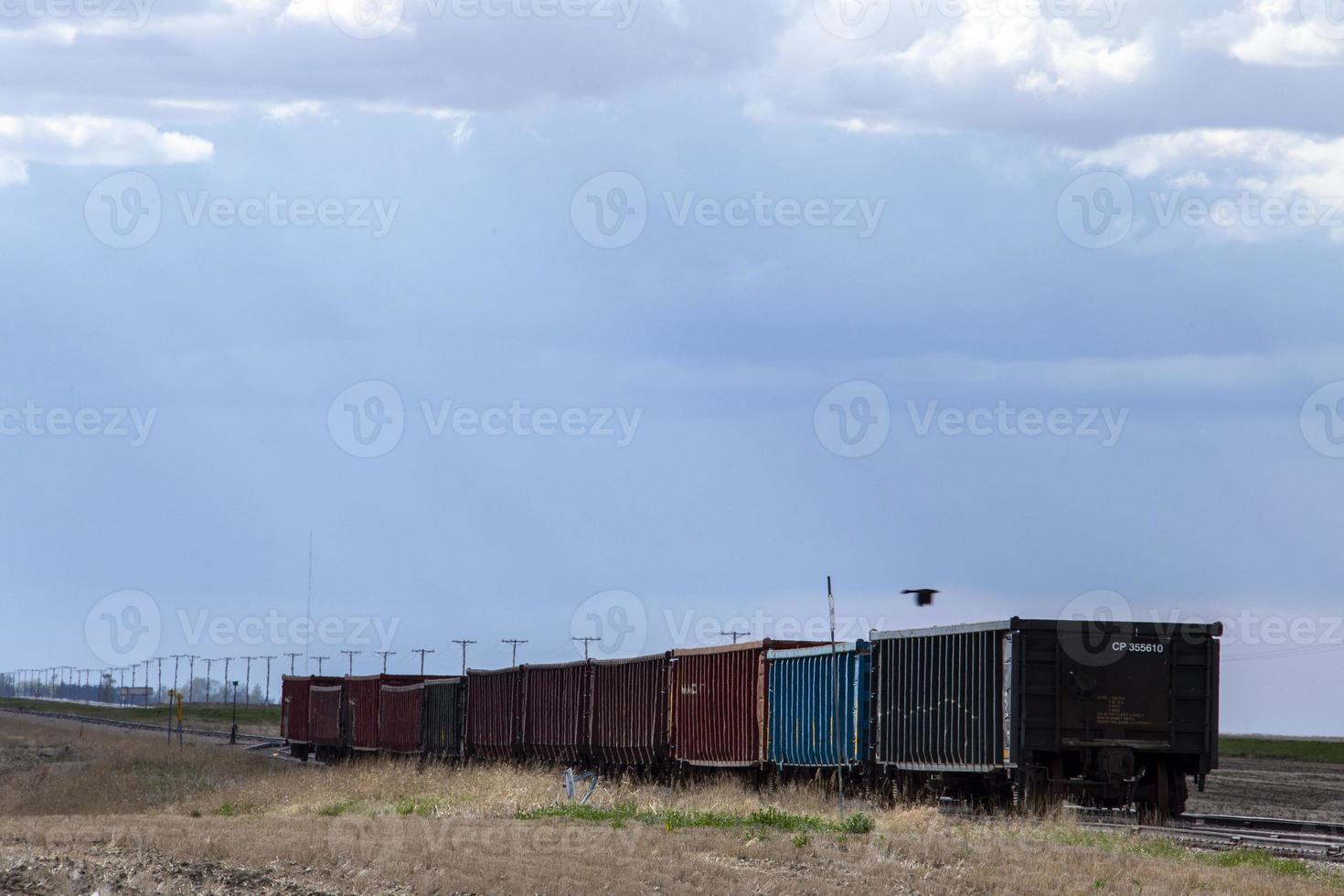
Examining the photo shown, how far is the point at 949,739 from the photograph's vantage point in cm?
2241

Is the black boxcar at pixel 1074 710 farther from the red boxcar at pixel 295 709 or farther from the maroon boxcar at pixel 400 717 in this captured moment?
the red boxcar at pixel 295 709

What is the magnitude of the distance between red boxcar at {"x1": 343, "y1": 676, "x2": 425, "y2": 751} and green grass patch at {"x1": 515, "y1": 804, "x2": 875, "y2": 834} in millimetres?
28152

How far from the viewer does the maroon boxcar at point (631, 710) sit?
101 ft

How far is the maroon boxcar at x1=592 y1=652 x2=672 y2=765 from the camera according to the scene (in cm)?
3067

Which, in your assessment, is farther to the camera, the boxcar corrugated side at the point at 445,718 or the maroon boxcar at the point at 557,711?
the boxcar corrugated side at the point at 445,718

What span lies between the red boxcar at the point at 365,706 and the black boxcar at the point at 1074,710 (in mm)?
28594

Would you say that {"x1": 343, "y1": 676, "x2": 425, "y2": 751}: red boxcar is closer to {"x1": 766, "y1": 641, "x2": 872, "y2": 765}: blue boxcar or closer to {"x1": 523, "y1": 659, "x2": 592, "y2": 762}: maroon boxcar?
{"x1": 523, "y1": 659, "x2": 592, "y2": 762}: maroon boxcar

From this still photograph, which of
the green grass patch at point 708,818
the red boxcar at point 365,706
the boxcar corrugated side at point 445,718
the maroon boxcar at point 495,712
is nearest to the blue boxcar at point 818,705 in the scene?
the green grass patch at point 708,818

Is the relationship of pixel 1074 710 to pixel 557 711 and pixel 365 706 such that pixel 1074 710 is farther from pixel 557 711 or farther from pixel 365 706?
pixel 365 706

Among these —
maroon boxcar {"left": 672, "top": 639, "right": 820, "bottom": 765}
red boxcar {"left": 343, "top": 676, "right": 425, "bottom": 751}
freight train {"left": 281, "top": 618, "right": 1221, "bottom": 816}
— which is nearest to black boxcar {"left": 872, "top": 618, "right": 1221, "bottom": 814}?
freight train {"left": 281, "top": 618, "right": 1221, "bottom": 816}

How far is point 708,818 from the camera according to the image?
19.2m

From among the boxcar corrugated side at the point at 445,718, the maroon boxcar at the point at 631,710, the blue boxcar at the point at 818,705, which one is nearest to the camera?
the blue boxcar at the point at 818,705

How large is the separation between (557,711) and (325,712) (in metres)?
22.3

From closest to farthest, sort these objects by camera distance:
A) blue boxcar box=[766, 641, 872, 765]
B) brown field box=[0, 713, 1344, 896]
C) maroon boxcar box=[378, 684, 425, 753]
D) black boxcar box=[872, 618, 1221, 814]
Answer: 1. brown field box=[0, 713, 1344, 896]
2. black boxcar box=[872, 618, 1221, 814]
3. blue boxcar box=[766, 641, 872, 765]
4. maroon boxcar box=[378, 684, 425, 753]
